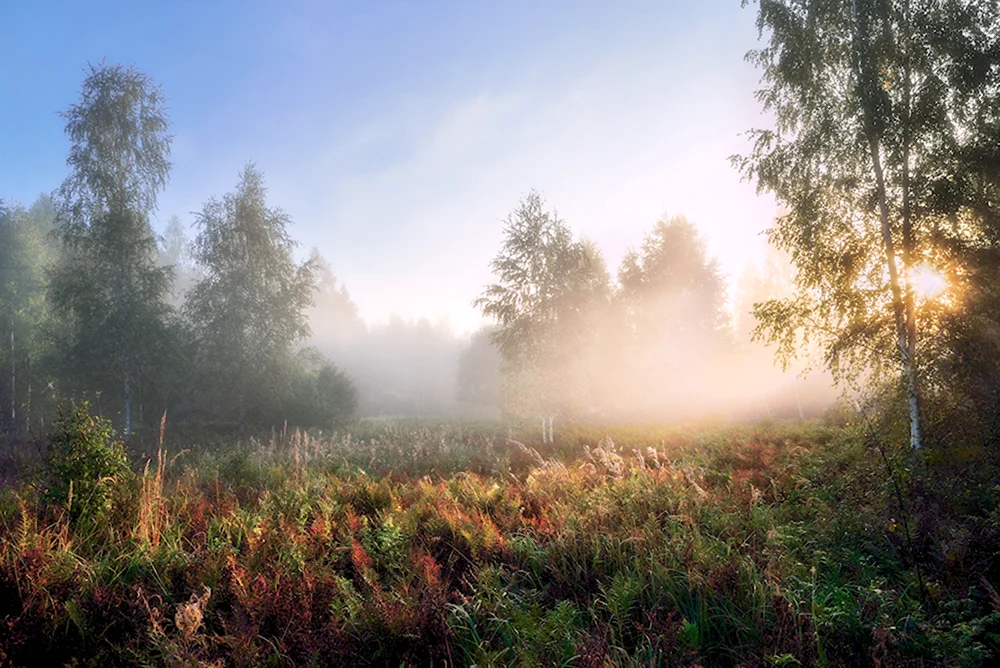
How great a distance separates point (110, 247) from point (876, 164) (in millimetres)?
22389

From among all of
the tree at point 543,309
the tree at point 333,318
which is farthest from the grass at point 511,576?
the tree at point 333,318

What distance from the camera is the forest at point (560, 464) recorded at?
3.25m

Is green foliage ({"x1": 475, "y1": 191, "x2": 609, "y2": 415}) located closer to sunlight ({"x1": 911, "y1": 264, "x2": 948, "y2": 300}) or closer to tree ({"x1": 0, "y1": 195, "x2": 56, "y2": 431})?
sunlight ({"x1": 911, "y1": 264, "x2": 948, "y2": 300})

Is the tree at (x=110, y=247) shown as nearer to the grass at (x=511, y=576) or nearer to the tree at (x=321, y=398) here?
the tree at (x=321, y=398)

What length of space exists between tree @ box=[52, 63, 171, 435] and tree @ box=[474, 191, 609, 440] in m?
12.5

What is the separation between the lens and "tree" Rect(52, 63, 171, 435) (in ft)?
51.2

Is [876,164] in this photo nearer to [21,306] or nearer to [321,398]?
[321,398]

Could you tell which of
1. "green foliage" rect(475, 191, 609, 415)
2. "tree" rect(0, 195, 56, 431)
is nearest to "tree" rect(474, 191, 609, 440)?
"green foliage" rect(475, 191, 609, 415)

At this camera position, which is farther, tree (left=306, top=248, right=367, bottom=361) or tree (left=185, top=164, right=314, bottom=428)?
tree (left=306, top=248, right=367, bottom=361)

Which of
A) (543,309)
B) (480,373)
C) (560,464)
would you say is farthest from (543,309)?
(480,373)

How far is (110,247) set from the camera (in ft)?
51.9

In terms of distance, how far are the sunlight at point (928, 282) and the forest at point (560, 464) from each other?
47mm

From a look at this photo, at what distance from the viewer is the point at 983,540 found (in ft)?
13.0

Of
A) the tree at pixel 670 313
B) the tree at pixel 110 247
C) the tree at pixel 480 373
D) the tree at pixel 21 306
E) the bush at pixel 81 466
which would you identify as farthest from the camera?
the tree at pixel 480 373
